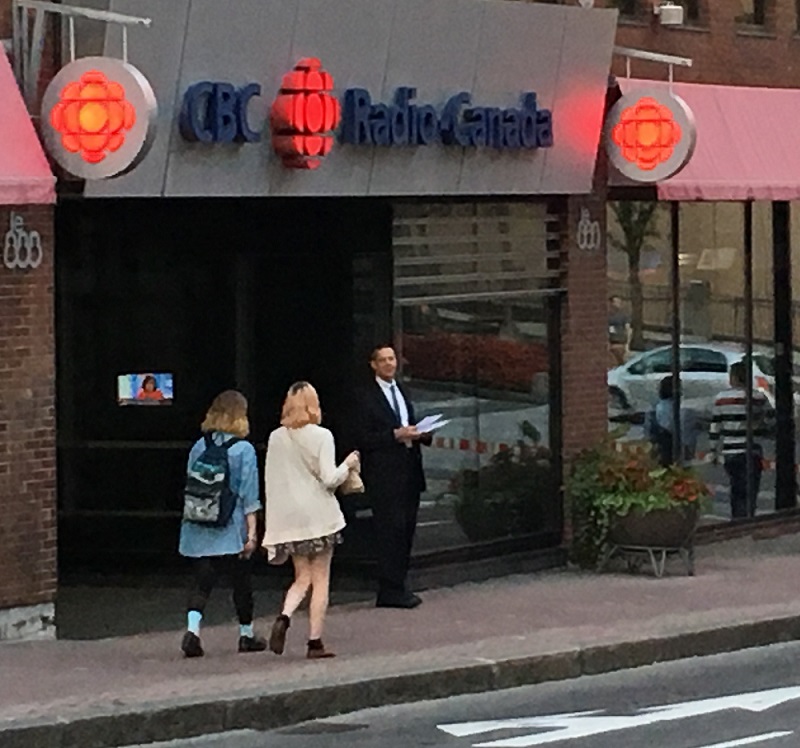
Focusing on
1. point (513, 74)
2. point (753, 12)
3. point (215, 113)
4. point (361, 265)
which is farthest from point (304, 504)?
point (753, 12)

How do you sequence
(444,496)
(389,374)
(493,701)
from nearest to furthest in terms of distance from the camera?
(493,701) < (389,374) < (444,496)

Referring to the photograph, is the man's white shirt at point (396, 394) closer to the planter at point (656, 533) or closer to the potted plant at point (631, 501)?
the potted plant at point (631, 501)

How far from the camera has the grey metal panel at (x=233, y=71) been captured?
14398 mm

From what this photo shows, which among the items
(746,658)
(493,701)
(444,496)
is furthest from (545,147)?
(493,701)

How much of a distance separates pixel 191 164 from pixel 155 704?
4.28m

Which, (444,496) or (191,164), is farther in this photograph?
(444,496)

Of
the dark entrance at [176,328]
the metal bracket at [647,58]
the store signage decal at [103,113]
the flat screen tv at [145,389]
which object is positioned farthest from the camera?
the flat screen tv at [145,389]

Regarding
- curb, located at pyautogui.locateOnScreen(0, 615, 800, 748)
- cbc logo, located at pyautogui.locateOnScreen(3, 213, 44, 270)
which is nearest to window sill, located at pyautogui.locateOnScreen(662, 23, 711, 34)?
curb, located at pyautogui.locateOnScreen(0, 615, 800, 748)

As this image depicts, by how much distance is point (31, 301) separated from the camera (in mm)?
13898

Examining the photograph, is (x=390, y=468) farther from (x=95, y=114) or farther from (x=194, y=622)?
(x=95, y=114)

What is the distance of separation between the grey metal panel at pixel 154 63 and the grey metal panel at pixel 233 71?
2.8 inches

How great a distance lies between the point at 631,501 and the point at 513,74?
3.34m

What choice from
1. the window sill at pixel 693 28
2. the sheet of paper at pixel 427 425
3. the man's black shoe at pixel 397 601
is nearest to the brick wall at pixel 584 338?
the window sill at pixel 693 28

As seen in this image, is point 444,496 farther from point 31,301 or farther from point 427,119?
point 31,301
